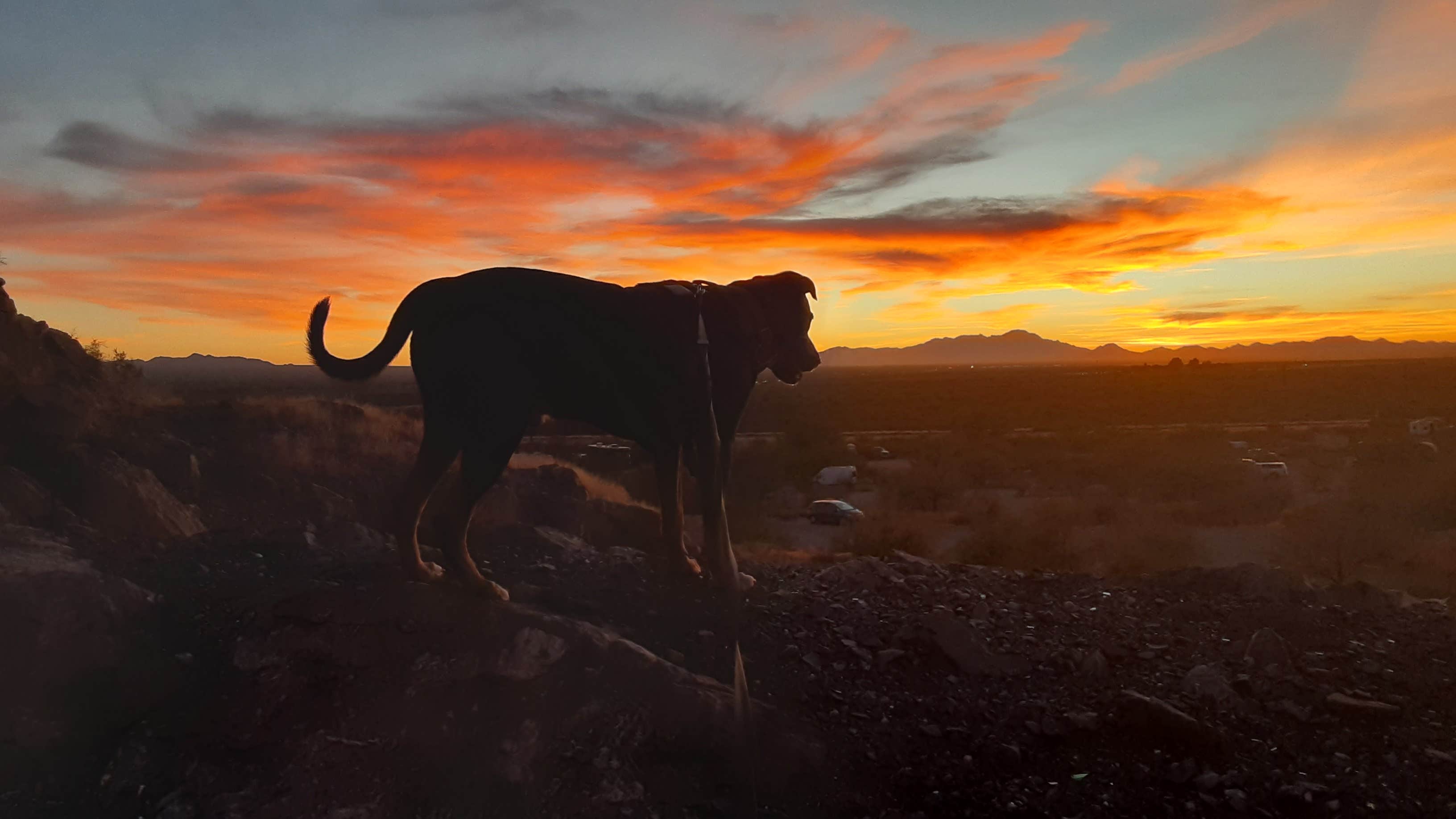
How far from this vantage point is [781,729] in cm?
438

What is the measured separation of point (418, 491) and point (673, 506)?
168cm

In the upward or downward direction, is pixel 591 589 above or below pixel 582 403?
below

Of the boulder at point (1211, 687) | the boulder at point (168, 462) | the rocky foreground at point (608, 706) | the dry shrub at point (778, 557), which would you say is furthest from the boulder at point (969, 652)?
the boulder at point (168, 462)

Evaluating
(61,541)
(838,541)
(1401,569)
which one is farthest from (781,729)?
(1401,569)

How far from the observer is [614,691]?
429cm

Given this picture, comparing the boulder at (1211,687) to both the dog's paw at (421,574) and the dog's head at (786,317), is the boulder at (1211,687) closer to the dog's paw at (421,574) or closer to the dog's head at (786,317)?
the dog's head at (786,317)

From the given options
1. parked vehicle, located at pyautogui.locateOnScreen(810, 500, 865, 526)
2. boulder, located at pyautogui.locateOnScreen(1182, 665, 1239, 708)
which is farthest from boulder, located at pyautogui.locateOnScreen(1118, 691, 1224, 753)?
parked vehicle, located at pyautogui.locateOnScreen(810, 500, 865, 526)

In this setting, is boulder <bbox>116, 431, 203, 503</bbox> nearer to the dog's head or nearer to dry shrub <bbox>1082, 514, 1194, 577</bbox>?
the dog's head

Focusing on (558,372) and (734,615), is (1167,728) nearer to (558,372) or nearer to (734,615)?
(734,615)

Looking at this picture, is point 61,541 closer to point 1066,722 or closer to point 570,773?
point 570,773

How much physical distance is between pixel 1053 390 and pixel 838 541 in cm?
6738

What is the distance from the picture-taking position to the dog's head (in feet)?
19.1

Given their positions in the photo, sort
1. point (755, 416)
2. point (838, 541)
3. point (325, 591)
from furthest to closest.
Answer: point (755, 416), point (838, 541), point (325, 591)

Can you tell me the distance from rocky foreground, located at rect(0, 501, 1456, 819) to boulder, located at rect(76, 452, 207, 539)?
39.2 inches
